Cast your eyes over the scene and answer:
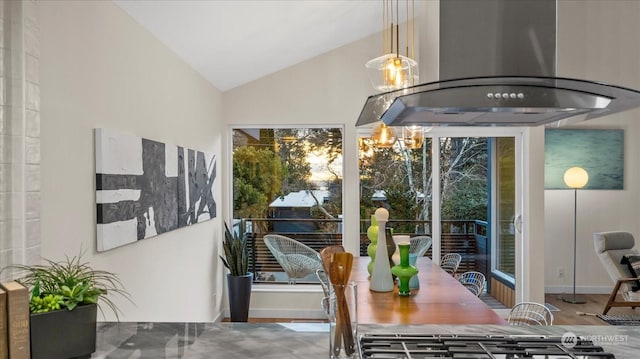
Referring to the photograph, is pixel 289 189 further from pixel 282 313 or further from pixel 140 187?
pixel 140 187

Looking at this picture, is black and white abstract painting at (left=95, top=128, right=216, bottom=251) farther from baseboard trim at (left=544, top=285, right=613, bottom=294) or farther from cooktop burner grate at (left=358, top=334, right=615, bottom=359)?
baseboard trim at (left=544, top=285, right=613, bottom=294)

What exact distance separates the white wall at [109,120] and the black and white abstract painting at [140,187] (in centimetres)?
6

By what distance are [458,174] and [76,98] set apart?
13.2 ft

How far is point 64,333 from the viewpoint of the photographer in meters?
1.29

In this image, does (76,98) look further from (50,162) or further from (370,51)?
(370,51)

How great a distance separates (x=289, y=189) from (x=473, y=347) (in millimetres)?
4118

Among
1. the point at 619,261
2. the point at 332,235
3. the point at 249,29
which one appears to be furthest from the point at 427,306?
the point at 619,261

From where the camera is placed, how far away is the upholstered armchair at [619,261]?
4.87 meters

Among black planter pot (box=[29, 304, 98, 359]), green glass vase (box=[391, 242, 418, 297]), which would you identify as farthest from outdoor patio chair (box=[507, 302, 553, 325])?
black planter pot (box=[29, 304, 98, 359])

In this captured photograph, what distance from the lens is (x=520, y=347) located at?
1282mm

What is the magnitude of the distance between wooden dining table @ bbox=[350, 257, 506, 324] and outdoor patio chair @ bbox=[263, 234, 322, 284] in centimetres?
204

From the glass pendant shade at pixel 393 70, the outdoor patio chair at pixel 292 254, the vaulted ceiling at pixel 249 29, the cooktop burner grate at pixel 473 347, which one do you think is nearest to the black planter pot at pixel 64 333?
the cooktop burner grate at pixel 473 347

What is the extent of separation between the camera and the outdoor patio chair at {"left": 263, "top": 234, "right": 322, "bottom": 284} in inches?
206

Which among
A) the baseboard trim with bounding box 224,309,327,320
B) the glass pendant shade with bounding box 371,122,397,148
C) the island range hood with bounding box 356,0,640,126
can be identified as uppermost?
the island range hood with bounding box 356,0,640,126
